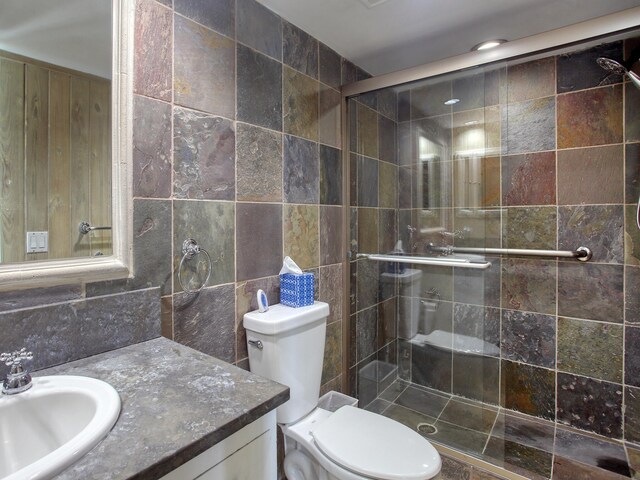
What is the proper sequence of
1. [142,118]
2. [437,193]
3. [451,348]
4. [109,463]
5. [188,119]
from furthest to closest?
[451,348] → [437,193] → [188,119] → [142,118] → [109,463]

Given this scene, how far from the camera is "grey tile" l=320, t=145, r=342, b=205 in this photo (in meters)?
1.86

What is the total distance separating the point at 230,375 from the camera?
0.83 m

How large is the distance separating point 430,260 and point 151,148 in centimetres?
150

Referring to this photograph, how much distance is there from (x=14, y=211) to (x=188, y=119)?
22.7 inches

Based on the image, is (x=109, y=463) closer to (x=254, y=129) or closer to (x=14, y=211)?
(x=14, y=211)

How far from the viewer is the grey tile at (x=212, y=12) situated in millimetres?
1182

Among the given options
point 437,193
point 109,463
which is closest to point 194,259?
point 109,463

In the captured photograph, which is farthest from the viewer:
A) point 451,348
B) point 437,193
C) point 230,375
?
point 451,348

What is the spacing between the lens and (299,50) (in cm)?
168

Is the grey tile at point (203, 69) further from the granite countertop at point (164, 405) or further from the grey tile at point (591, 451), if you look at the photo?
the grey tile at point (591, 451)

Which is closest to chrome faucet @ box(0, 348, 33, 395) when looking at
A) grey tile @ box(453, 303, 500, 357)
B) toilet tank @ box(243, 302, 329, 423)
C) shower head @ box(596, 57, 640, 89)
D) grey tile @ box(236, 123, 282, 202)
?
toilet tank @ box(243, 302, 329, 423)

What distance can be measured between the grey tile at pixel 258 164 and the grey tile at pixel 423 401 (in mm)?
1551

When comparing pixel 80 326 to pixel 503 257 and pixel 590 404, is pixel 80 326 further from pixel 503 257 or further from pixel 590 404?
pixel 590 404

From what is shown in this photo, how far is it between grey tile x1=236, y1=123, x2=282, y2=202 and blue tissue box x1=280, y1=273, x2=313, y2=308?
367mm
